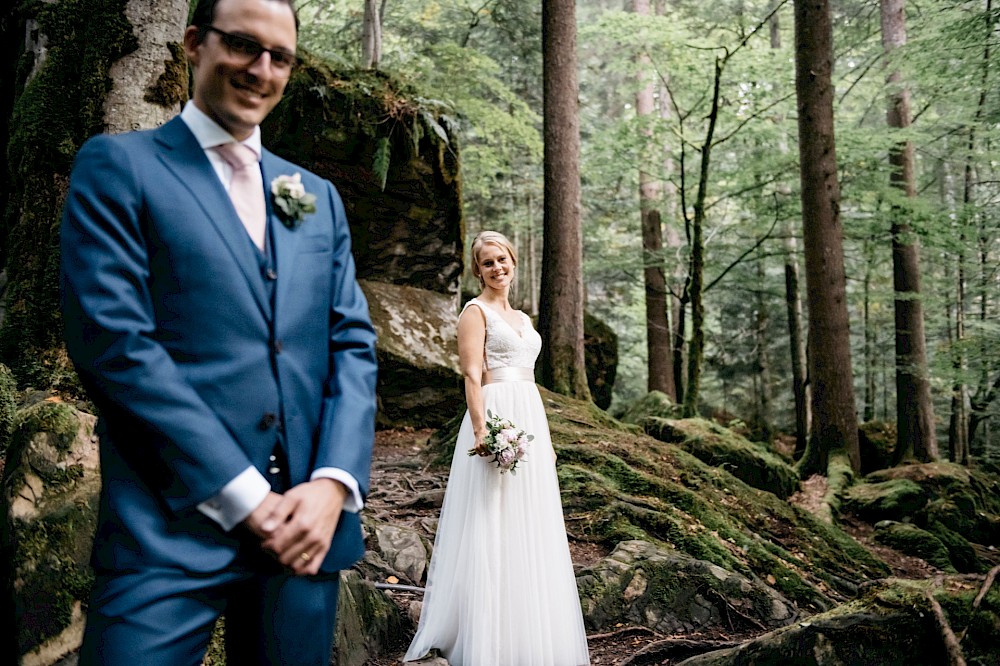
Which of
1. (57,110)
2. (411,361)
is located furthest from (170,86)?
(411,361)

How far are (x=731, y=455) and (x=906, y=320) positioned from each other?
6.83m

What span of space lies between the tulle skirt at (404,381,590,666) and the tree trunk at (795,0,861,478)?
24.2 ft

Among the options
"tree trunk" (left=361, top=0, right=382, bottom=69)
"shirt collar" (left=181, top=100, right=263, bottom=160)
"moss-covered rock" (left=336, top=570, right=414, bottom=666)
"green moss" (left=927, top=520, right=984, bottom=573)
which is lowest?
"green moss" (left=927, top=520, right=984, bottom=573)

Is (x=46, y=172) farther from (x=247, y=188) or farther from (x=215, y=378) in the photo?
(x=215, y=378)

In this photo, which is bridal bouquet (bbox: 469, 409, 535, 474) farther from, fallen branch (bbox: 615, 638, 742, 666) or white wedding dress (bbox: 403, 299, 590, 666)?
fallen branch (bbox: 615, 638, 742, 666)

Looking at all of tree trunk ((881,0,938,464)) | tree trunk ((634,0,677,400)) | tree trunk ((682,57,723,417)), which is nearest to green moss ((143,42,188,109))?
tree trunk ((682,57,723,417))

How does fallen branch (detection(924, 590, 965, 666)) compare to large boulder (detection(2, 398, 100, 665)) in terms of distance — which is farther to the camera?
large boulder (detection(2, 398, 100, 665))

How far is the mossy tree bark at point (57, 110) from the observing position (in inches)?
127

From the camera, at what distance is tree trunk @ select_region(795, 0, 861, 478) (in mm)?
10016

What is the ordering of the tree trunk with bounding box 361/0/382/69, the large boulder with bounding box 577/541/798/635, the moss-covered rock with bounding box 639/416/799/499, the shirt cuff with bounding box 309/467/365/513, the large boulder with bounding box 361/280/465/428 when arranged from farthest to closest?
the tree trunk with bounding box 361/0/382/69 < the large boulder with bounding box 361/280/465/428 < the moss-covered rock with bounding box 639/416/799/499 < the large boulder with bounding box 577/541/798/635 < the shirt cuff with bounding box 309/467/365/513

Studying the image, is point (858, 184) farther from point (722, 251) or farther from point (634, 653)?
point (634, 653)

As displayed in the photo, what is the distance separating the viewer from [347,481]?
1.58 m

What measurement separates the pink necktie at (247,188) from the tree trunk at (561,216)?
7828mm

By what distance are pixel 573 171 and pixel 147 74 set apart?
7.15m
